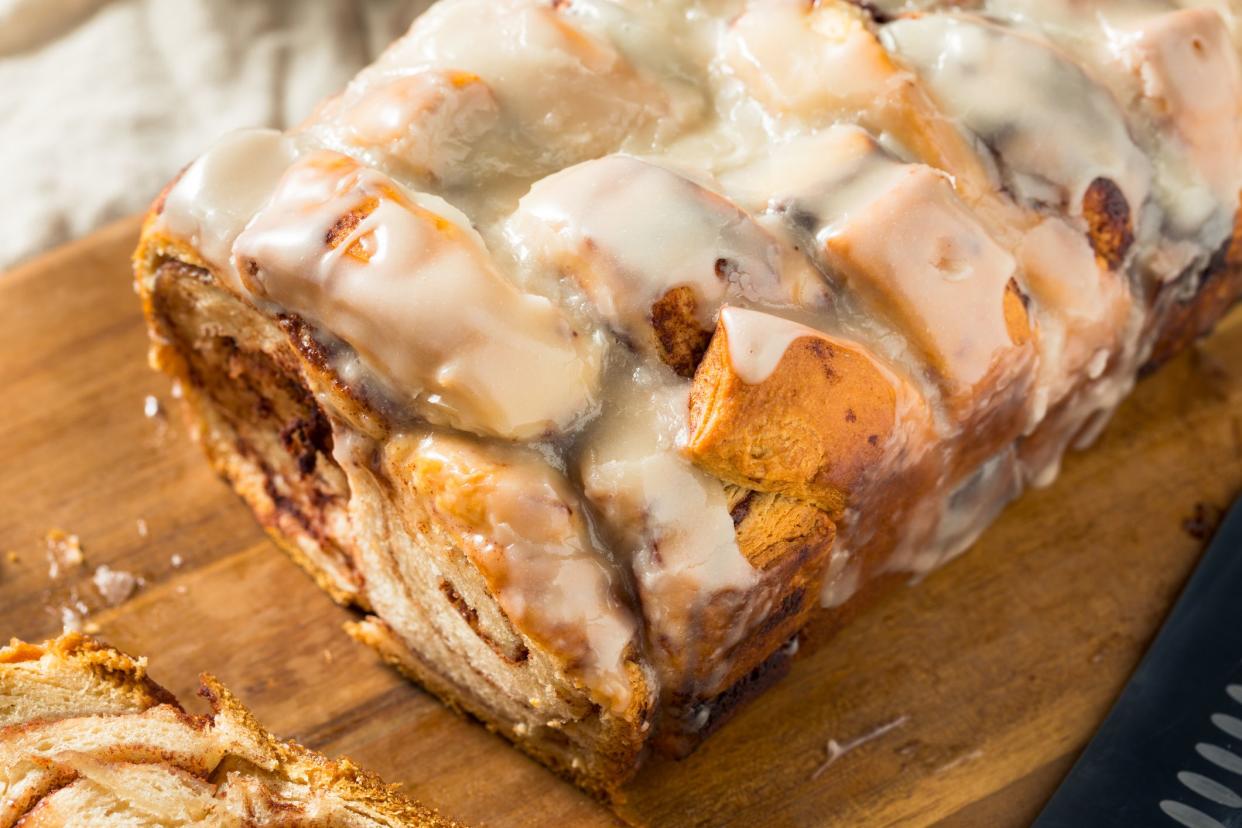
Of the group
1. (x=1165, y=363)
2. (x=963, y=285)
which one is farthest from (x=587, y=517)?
(x=1165, y=363)

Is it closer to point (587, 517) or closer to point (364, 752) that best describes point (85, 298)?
point (364, 752)

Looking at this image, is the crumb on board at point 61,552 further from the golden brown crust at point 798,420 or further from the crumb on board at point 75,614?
the golden brown crust at point 798,420

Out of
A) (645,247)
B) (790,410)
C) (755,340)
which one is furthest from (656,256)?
(790,410)

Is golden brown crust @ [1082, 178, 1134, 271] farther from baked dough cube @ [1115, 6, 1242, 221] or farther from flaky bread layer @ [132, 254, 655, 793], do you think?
flaky bread layer @ [132, 254, 655, 793]

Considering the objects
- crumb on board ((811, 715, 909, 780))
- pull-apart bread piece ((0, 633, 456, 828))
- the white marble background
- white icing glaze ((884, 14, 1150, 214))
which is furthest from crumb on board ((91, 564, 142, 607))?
white icing glaze ((884, 14, 1150, 214))

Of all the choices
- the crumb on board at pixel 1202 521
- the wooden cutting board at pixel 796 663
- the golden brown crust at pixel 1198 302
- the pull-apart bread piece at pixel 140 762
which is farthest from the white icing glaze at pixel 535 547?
the crumb on board at pixel 1202 521

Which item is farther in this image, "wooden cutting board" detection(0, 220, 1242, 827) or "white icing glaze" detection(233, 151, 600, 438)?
"wooden cutting board" detection(0, 220, 1242, 827)
